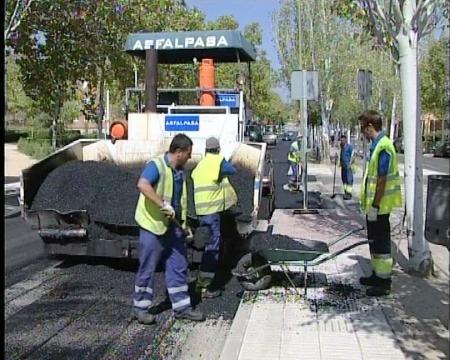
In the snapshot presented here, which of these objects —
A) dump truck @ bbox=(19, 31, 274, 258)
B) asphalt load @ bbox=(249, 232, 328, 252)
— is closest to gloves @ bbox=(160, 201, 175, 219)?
dump truck @ bbox=(19, 31, 274, 258)

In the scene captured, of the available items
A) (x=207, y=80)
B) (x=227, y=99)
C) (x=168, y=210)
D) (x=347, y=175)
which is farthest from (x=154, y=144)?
(x=347, y=175)

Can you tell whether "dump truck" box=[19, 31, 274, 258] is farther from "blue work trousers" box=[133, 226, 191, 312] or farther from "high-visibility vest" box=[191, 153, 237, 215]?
"blue work trousers" box=[133, 226, 191, 312]

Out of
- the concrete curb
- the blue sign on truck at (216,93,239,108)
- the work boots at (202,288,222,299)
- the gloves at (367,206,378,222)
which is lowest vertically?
the work boots at (202,288,222,299)

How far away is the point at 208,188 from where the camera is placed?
253 inches

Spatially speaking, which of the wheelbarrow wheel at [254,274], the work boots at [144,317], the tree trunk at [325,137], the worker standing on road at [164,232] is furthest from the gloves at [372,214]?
the tree trunk at [325,137]

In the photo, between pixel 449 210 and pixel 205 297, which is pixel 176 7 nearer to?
pixel 205 297

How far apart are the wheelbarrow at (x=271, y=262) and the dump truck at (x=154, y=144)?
379mm

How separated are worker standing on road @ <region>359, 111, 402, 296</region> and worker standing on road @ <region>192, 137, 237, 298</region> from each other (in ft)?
4.50

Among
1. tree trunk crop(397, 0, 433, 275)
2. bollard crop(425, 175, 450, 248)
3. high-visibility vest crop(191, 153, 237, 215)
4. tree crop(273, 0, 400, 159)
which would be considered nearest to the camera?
bollard crop(425, 175, 450, 248)

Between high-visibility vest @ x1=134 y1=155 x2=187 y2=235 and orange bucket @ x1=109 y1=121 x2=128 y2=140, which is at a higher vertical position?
orange bucket @ x1=109 y1=121 x2=128 y2=140

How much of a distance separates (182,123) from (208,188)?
2289 mm

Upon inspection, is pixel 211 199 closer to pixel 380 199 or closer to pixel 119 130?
pixel 380 199

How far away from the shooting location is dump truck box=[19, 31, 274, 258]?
683cm

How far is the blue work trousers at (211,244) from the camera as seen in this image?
21.1ft
